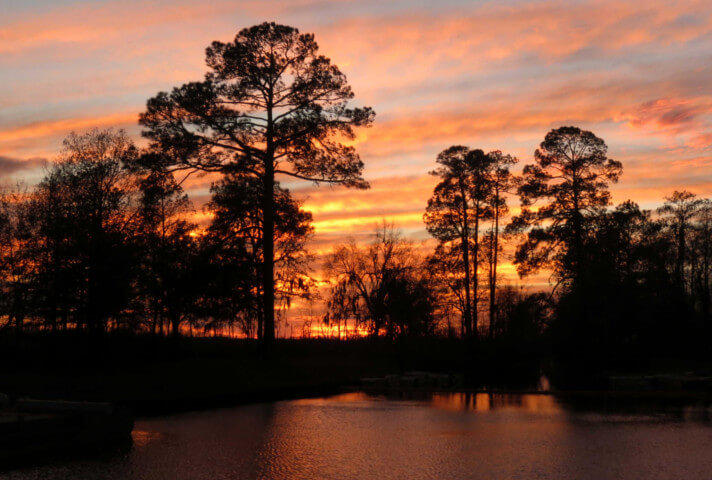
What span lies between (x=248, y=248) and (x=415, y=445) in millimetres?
31247

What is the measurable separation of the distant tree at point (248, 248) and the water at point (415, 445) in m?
19.0

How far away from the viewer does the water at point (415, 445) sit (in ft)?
31.5

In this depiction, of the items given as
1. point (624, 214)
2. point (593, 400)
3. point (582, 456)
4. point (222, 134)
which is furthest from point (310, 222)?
point (582, 456)

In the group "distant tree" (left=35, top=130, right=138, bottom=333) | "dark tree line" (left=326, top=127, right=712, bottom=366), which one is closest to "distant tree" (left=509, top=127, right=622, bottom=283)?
"dark tree line" (left=326, top=127, right=712, bottom=366)

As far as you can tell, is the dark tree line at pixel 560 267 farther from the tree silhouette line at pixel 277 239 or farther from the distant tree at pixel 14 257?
the distant tree at pixel 14 257

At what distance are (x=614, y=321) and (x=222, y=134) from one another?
23.7 m

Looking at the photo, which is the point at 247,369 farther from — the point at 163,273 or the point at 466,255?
the point at 466,255

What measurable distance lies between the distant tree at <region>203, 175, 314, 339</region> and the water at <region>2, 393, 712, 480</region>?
19.0 meters

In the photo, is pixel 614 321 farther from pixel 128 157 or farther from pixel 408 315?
pixel 128 157

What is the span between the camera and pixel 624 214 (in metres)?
43.3

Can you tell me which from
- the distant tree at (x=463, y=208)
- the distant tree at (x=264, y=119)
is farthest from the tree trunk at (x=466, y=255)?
the distant tree at (x=264, y=119)

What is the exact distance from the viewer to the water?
9.60 m

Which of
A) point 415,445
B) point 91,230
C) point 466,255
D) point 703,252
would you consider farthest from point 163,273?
point 703,252

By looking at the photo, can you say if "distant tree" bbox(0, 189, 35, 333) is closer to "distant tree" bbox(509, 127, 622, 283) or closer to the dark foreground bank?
the dark foreground bank
